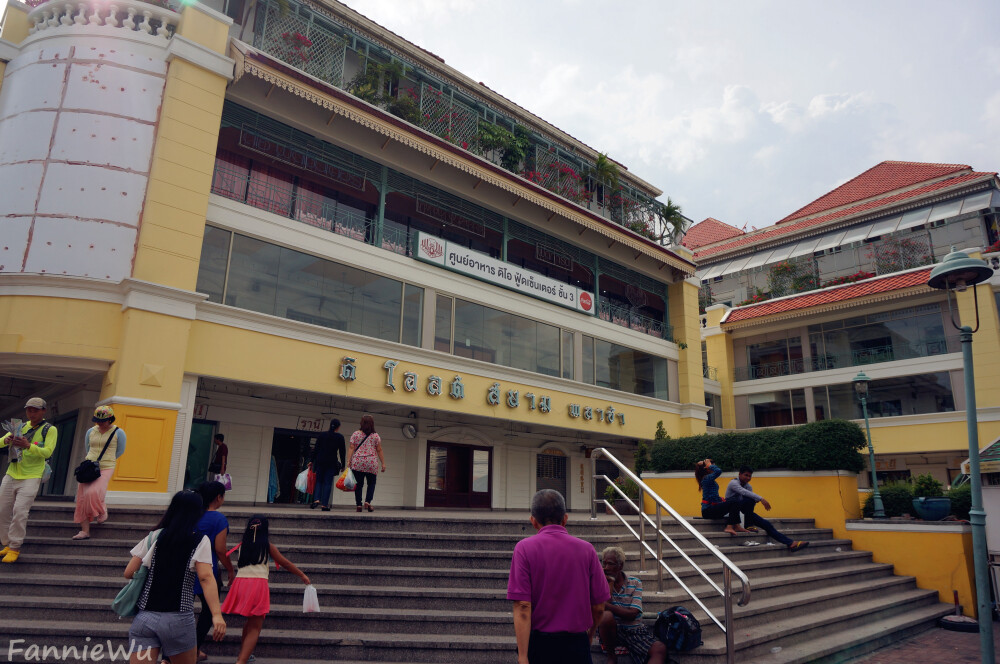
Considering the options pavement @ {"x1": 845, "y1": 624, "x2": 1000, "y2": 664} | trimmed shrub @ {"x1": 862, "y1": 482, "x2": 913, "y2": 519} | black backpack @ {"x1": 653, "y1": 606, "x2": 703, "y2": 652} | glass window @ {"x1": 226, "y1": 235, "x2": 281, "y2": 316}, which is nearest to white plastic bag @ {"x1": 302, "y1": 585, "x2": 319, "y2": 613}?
black backpack @ {"x1": 653, "y1": 606, "x2": 703, "y2": 652}

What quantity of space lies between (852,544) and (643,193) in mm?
15930

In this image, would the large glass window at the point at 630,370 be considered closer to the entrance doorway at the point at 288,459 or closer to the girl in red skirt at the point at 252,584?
the entrance doorway at the point at 288,459

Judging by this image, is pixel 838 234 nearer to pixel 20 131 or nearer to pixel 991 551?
pixel 991 551

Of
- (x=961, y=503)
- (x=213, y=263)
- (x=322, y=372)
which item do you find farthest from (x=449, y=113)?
(x=961, y=503)

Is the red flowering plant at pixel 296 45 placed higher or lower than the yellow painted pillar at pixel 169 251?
higher

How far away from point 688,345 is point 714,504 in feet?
42.0

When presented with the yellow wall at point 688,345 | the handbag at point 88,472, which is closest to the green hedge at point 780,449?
the yellow wall at point 688,345

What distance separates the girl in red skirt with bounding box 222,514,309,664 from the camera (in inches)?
202

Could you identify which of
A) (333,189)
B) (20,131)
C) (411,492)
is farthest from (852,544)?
(20,131)

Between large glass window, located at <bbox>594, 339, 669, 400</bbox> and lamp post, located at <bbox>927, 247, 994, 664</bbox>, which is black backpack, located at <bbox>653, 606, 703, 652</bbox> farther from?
large glass window, located at <bbox>594, 339, 669, 400</bbox>

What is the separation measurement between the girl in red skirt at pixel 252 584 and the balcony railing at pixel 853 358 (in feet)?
81.1

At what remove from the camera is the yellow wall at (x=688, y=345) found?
2225 centimetres

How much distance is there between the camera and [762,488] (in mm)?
12328

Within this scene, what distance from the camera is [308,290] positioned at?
13.9 metres
